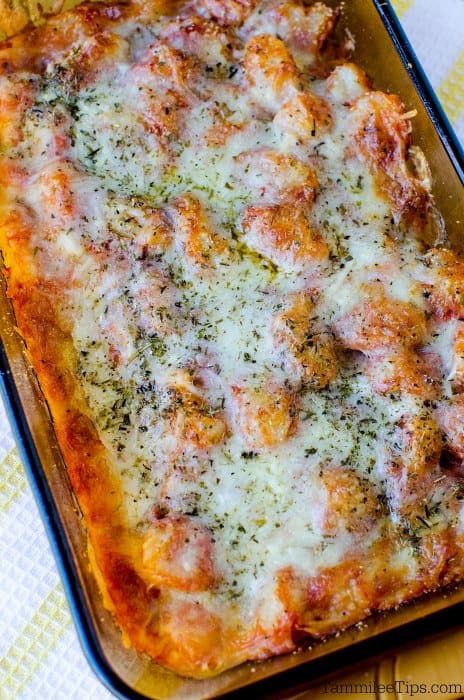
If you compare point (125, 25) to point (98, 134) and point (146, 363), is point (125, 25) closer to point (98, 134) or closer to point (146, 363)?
point (98, 134)

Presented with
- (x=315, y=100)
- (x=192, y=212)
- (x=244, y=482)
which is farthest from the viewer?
(x=315, y=100)

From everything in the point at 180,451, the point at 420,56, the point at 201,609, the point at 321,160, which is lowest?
the point at 201,609

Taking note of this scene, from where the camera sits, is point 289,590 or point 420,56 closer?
point 289,590

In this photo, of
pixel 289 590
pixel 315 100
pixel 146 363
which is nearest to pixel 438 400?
pixel 289 590

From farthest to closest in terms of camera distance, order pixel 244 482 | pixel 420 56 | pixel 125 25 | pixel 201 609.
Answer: pixel 420 56 → pixel 125 25 → pixel 244 482 → pixel 201 609

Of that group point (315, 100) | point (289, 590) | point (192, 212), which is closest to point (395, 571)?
point (289, 590)

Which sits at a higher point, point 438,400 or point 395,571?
point 438,400

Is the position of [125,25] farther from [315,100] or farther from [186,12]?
[315,100]
